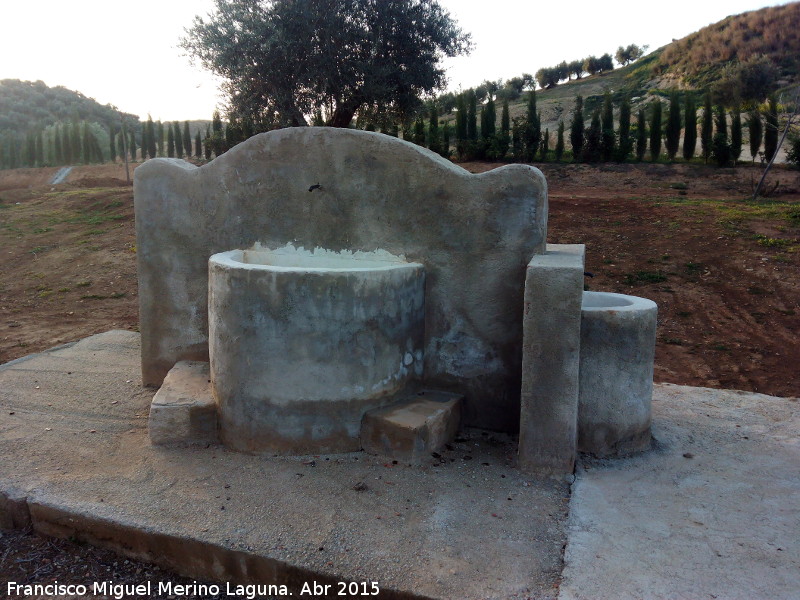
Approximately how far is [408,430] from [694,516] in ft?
6.32

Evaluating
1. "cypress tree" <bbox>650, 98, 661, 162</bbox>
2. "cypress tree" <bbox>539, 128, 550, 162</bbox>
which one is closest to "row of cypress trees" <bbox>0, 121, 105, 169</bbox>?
"cypress tree" <bbox>539, 128, 550, 162</bbox>

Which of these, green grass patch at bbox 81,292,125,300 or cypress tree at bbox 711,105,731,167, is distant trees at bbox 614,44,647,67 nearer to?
cypress tree at bbox 711,105,731,167

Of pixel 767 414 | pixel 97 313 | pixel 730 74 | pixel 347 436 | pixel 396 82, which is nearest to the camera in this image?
pixel 347 436

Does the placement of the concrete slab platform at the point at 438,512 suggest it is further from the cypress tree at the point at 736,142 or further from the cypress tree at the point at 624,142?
the cypress tree at the point at 736,142

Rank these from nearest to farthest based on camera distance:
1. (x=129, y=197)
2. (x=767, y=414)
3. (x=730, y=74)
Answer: (x=767, y=414) < (x=129, y=197) < (x=730, y=74)

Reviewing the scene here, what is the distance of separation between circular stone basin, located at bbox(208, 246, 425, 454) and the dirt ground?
529cm

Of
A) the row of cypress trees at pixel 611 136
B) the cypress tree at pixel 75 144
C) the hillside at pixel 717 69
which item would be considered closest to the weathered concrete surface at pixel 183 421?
the row of cypress trees at pixel 611 136

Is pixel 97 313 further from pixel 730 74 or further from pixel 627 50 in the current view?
pixel 627 50

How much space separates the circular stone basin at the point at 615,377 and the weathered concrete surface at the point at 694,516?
0.64ft

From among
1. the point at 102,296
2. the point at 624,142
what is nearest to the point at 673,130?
the point at 624,142

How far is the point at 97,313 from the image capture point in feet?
37.7

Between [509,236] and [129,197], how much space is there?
1914 cm

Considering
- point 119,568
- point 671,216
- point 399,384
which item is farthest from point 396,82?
point 119,568

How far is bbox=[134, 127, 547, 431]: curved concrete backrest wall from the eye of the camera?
15.9 ft
